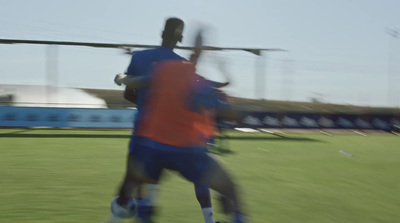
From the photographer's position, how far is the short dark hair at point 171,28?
4223mm

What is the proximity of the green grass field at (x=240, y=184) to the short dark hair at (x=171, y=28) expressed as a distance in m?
1.07

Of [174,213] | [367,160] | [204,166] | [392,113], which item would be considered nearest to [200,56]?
[204,166]

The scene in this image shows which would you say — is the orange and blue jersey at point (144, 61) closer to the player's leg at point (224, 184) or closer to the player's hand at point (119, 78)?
the player's hand at point (119, 78)

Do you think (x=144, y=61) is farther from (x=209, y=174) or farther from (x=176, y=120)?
(x=209, y=174)

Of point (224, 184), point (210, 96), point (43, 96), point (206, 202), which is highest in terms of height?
point (210, 96)

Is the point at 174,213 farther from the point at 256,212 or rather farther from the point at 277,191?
the point at 277,191

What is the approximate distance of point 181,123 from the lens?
3.96m

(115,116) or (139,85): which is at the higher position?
(139,85)

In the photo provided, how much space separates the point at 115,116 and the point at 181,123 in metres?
20.2

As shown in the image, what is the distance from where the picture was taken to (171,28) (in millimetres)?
4246

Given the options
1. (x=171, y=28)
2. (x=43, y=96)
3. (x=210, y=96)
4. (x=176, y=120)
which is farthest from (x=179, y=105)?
(x=43, y=96)

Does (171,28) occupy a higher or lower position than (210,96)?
higher

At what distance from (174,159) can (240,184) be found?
5.51 m

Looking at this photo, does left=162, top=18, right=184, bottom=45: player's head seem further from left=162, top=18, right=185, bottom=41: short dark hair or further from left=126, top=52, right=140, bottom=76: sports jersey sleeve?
left=126, top=52, right=140, bottom=76: sports jersey sleeve
